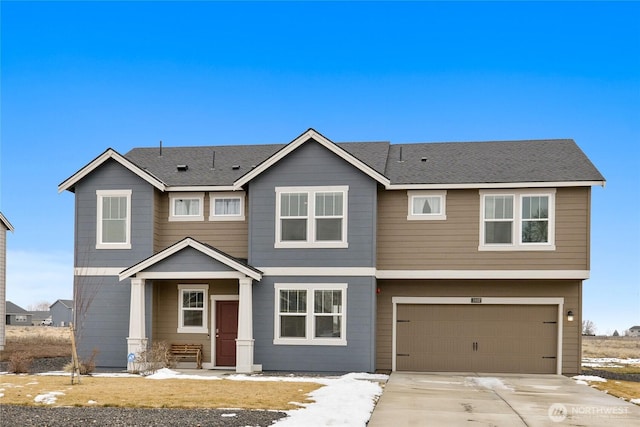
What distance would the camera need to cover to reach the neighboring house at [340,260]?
2072 cm

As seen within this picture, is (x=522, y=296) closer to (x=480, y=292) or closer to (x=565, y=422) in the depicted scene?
(x=480, y=292)

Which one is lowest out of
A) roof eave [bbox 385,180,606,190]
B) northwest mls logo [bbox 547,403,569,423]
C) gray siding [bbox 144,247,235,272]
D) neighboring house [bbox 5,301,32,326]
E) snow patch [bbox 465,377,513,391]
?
neighboring house [bbox 5,301,32,326]

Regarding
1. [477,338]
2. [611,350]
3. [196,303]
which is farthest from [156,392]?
[611,350]

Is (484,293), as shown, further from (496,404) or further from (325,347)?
(496,404)

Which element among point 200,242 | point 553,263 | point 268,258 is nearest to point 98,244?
point 200,242

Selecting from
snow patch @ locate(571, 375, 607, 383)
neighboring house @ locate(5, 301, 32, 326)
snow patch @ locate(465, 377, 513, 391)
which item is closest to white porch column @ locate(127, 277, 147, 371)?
snow patch @ locate(465, 377, 513, 391)

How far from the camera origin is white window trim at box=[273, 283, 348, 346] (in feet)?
67.6

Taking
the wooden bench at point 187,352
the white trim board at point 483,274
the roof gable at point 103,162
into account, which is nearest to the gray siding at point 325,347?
the white trim board at point 483,274

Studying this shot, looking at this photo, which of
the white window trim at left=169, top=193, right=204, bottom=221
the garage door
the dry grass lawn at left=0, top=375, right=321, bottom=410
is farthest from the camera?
the white window trim at left=169, top=193, right=204, bottom=221

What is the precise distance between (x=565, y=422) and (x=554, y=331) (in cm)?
954

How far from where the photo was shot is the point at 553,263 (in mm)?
20750

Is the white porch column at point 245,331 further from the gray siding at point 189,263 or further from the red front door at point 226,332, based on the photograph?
the red front door at point 226,332

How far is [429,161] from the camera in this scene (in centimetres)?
2295

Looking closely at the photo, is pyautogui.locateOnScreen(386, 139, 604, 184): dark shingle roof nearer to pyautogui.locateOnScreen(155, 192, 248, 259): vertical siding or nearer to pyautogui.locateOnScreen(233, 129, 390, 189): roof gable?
pyautogui.locateOnScreen(233, 129, 390, 189): roof gable
